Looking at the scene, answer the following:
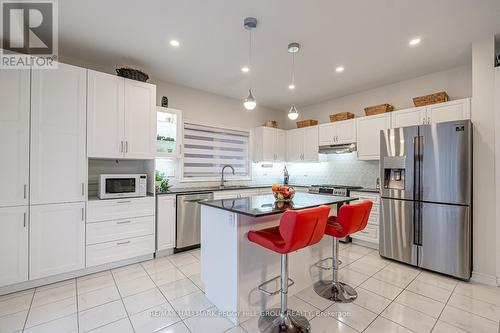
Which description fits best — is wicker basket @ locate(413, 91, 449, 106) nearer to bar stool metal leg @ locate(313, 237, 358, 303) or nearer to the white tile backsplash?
the white tile backsplash

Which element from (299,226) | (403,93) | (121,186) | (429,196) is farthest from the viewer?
(403,93)

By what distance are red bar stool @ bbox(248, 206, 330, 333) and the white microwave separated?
6.98 ft

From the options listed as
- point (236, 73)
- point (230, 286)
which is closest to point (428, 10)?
point (236, 73)

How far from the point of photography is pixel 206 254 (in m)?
2.37

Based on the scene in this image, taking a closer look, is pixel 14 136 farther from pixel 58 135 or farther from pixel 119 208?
pixel 119 208

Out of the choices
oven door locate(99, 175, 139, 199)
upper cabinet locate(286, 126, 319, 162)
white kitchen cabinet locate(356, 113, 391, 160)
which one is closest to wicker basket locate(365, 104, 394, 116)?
white kitchen cabinet locate(356, 113, 391, 160)

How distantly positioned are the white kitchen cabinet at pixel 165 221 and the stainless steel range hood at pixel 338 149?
10.6ft

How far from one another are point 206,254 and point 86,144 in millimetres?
2111

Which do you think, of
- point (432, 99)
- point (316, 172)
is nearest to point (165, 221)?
point (316, 172)

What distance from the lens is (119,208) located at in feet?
10.2

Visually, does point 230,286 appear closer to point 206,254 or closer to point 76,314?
point 206,254

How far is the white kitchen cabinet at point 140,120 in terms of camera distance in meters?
3.22

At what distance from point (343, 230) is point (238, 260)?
1.09m

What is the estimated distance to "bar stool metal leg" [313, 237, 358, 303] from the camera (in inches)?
92.6
